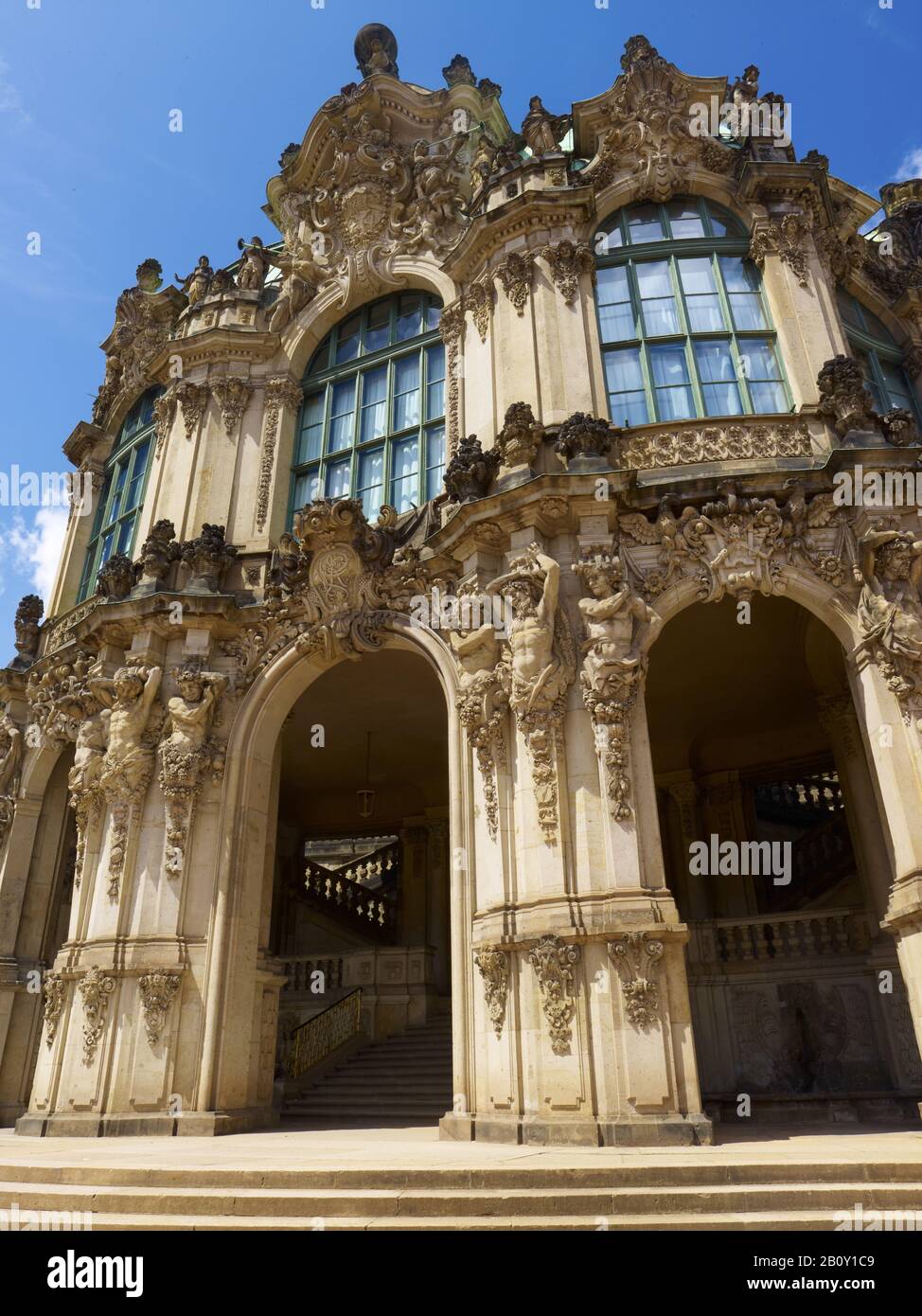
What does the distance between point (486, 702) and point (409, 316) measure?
30.0ft

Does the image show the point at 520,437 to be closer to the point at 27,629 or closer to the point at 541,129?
the point at 541,129

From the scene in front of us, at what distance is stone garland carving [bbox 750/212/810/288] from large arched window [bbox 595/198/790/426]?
309 millimetres

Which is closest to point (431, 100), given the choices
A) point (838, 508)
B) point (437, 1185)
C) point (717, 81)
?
point (717, 81)

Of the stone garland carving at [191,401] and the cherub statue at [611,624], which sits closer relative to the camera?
the cherub statue at [611,624]

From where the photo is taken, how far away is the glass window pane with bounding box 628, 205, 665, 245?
15.2 meters

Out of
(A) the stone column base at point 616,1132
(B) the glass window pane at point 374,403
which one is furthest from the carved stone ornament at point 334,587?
(A) the stone column base at point 616,1132

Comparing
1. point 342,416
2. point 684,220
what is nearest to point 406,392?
point 342,416

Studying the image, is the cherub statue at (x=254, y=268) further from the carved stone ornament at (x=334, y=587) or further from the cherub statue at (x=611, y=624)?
the cherub statue at (x=611, y=624)

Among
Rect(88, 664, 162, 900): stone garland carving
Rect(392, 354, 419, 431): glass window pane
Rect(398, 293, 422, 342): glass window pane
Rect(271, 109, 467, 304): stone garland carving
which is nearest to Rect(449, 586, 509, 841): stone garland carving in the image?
Rect(88, 664, 162, 900): stone garland carving

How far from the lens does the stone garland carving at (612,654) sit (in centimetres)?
1033

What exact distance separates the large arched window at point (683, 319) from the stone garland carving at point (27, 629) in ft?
42.7

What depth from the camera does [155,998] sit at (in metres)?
11.8

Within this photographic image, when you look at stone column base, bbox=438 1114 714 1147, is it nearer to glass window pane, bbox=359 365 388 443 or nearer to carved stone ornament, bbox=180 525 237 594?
carved stone ornament, bbox=180 525 237 594
